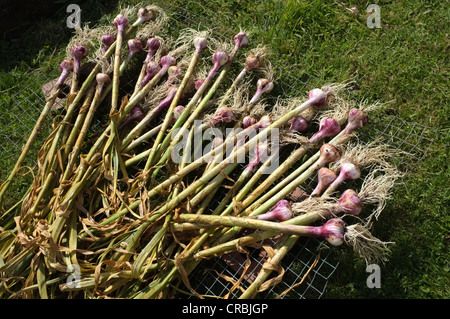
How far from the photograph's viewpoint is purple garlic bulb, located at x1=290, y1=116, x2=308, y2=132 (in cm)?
251

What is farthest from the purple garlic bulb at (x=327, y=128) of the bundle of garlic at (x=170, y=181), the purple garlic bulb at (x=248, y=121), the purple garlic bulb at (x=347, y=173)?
the purple garlic bulb at (x=248, y=121)

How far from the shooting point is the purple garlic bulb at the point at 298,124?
2.51 m

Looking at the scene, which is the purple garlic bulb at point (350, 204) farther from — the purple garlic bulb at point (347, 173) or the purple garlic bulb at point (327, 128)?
the purple garlic bulb at point (327, 128)

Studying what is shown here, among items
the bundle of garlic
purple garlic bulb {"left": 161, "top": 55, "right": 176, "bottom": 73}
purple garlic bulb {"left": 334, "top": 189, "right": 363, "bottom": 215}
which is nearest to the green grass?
the bundle of garlic

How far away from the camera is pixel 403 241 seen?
2.46m

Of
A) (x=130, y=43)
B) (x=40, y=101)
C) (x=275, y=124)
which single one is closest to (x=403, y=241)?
(x=275, y=124)

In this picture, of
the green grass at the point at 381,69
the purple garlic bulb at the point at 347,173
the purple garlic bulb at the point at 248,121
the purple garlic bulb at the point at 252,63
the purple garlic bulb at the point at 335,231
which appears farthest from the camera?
the purple garlic bulb at the point at 252,63

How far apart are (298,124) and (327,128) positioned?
0.18 meters

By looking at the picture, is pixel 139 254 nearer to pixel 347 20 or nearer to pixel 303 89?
pixel 303 89

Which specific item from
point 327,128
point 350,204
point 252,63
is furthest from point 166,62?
point 350,204

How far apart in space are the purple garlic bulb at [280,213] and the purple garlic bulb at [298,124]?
563mm

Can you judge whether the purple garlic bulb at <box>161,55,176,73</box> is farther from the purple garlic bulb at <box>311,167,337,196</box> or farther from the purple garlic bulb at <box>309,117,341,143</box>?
the purple garlic bulb at <box>311,167,337,196</box>

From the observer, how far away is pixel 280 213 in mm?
2131
